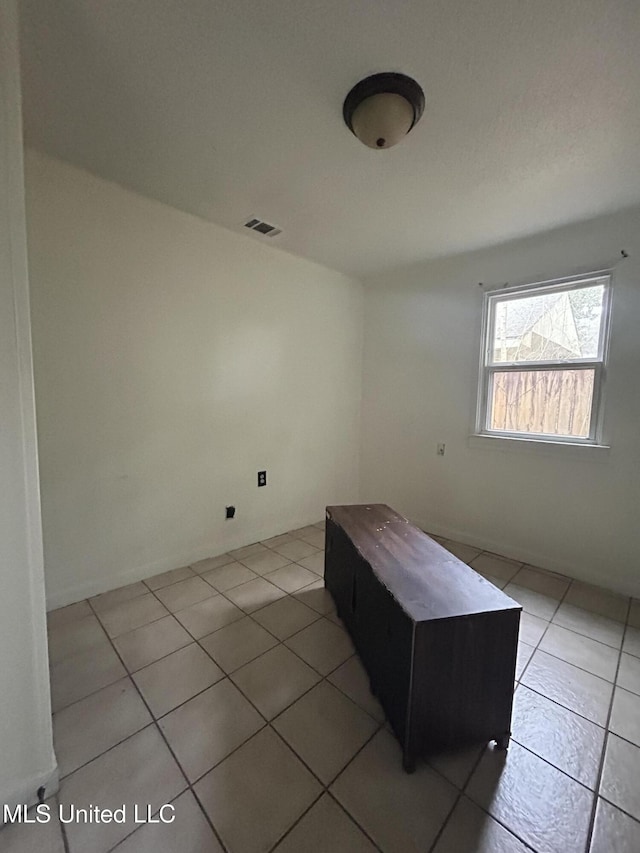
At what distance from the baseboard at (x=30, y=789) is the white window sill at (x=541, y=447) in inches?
116

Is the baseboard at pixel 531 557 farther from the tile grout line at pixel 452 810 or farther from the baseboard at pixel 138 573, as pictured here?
the tile grout line at pixel 452 810

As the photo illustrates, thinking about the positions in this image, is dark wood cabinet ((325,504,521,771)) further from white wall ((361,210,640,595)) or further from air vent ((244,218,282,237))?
air vent ((244,218,282,237))

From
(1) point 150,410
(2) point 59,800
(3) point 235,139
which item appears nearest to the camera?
(2) point 59,800

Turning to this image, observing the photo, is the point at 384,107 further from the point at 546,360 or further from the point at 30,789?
the point at 30,789

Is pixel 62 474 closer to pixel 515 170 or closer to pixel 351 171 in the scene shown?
pixel 351 171

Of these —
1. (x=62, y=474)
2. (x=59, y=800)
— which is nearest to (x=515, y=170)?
(x=62, y=474)

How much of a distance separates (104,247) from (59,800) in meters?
2.44

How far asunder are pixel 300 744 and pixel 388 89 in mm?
2441

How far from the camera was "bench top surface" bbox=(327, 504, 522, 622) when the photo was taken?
3.89ft

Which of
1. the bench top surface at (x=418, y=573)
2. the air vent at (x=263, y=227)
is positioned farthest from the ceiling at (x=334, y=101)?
the bench top surface at (x=418, y=573)

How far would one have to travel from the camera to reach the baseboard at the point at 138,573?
2012 millimetres

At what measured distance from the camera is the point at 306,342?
10.3 ft

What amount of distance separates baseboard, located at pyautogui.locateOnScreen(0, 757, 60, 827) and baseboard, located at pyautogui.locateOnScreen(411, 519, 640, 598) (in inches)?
110

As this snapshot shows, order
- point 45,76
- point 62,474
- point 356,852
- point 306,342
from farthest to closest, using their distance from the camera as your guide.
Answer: point 306,342 < point 62,474 < point 45,76 < point 356,852
